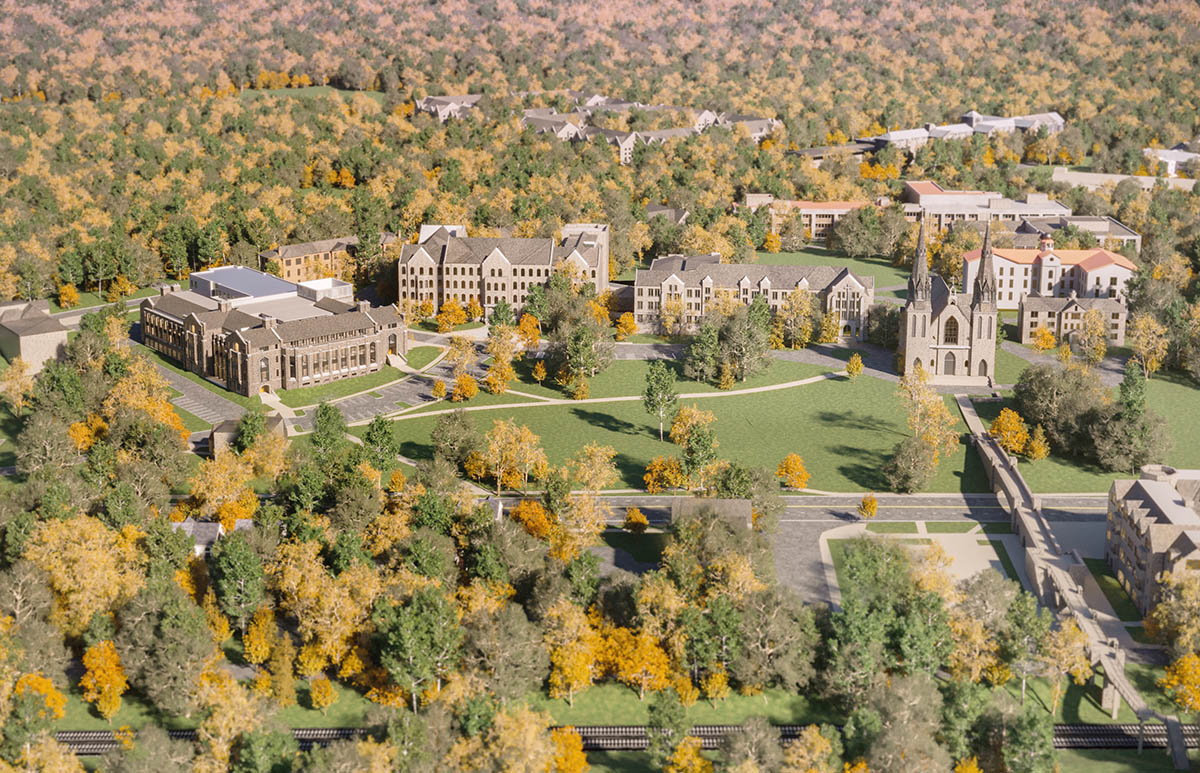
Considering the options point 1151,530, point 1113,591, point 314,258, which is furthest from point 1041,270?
point 314,258

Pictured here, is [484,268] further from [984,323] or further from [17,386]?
[984,323]

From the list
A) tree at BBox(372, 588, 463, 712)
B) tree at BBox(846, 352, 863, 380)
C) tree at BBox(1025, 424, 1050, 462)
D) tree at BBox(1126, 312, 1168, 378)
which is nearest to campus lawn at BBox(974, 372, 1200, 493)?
tree at BBox(1025, 424, 1050, 462)

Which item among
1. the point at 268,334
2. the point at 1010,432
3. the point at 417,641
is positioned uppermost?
the point at 268,334

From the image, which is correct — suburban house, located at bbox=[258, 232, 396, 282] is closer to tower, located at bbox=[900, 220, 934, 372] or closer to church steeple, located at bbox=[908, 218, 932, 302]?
tower, located at bbox=[900, 220, 934, 372]

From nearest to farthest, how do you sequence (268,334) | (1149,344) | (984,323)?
(268,334) → (984,323) → (1149,344)

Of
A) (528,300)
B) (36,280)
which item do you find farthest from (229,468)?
(36,280)

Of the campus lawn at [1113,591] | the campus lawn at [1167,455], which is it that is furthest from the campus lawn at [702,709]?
Answer: the campus lawn at [1167,455]

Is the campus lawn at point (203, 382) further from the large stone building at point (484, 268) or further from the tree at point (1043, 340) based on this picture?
the tree at point (1043, 340)

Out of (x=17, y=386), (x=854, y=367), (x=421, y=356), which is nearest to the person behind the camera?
(x=17, y=386)
